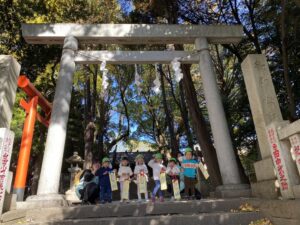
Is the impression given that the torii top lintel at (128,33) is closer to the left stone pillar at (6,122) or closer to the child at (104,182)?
the left stone pillar at (6,122)

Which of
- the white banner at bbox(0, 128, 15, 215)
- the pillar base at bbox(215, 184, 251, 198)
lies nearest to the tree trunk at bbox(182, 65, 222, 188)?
the pillar base at bbox(215, 184, 251, 198)

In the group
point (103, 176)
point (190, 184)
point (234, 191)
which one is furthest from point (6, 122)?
point (234, 191)

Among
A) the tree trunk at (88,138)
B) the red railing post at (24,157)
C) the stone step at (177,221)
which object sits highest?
the tree trunk at (88,138)

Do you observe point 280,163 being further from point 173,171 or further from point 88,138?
point 88,138

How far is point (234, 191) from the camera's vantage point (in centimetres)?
668

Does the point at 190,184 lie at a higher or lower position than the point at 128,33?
lower

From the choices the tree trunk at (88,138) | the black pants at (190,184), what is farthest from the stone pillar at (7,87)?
the tree trunk at (88,138)

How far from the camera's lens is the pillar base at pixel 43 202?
5.96 metres

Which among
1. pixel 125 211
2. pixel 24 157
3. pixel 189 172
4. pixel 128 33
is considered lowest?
pixel 125 211

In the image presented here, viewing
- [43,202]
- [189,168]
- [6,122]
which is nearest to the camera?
[6,122]

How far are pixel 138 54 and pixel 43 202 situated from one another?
4.60m

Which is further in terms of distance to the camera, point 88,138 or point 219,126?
point 88,138

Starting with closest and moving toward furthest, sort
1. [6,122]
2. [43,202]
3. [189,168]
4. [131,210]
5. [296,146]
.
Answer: [296,146] < [131,210] < [6,122] < [43,202] < [189,168]

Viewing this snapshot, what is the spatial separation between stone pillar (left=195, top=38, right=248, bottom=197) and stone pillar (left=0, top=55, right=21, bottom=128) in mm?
4687
